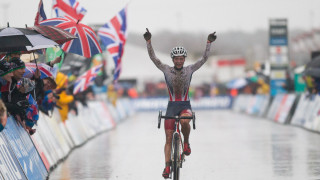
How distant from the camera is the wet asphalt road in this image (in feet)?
45.3

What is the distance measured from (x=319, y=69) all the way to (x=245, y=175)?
11310mm

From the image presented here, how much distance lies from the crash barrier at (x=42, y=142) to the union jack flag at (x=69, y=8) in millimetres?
2380

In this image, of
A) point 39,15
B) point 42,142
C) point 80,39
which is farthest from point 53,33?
point 80,39

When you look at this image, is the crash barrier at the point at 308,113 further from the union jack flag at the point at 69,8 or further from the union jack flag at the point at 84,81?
the union jack flag at the point at 69,8

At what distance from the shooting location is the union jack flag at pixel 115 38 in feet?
78.0

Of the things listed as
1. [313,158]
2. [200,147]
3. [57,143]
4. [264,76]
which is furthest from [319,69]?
[264,76]

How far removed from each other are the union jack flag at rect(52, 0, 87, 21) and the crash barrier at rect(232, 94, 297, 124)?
13563 mm

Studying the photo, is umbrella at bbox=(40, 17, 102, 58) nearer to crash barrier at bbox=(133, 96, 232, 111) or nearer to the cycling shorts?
the cycling shorts

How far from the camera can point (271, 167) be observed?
1469 centimetres

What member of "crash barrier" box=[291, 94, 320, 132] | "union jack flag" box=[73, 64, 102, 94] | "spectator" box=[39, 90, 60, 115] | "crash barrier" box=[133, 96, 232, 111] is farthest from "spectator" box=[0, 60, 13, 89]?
"crash barrier" box=[133, 96, 232, 111]

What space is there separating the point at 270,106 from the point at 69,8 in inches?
831

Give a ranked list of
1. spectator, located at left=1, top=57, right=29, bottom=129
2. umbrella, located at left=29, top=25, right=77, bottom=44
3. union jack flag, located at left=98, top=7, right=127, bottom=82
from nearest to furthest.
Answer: spectator, located at left=1, top=57, right=29, bottom=129 → umbrella, located at left=29, top=25, right=77, bottom=44 → union jack flag, located at left=98, top=7, right=127, bottom=82

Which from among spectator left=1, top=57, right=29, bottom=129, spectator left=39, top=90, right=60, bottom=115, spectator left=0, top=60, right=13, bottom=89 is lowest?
spectator left=39, top=90, right=60, bottom=115

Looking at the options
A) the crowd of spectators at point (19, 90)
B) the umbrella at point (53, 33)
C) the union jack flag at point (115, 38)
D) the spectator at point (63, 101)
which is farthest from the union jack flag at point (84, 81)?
the umbrella at point (53, 33)
